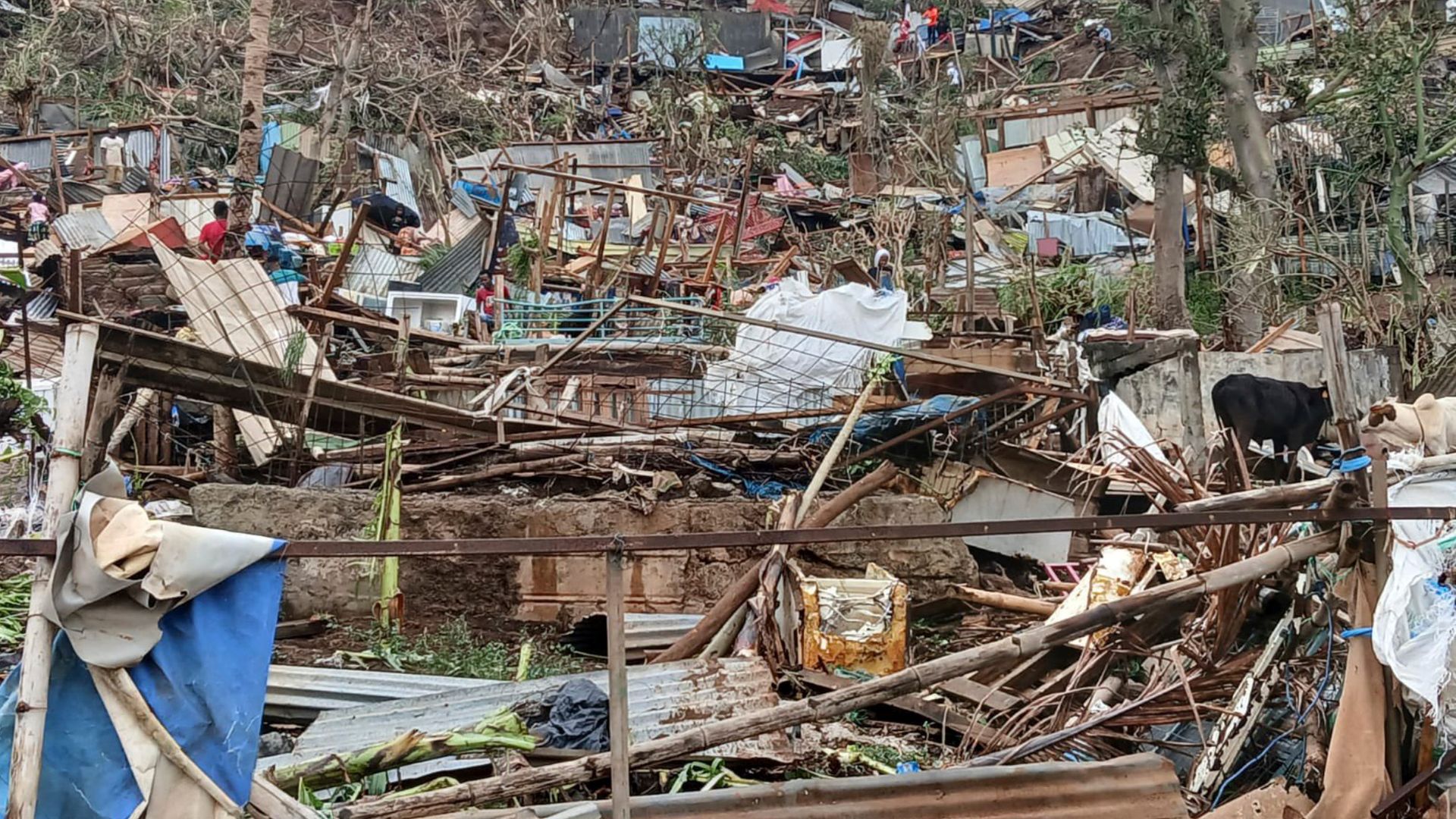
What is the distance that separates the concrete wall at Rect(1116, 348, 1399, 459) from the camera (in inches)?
393

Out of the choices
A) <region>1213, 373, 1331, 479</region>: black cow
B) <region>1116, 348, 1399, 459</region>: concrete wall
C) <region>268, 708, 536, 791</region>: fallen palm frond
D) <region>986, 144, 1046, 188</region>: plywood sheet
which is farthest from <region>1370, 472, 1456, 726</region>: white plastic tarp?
<region>986, 144, 1046, 188</region>: plywood sheet

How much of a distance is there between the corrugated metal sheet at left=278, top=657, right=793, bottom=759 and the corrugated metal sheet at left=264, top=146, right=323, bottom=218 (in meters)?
13.9

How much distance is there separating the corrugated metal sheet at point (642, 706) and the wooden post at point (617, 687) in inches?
69.5

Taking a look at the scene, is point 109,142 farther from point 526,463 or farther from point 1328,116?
point 1328,116

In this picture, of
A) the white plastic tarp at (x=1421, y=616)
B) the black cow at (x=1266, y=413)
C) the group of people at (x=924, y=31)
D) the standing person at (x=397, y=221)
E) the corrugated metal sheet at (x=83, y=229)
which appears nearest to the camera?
the white plastic tarp at (x=1421, y=616)

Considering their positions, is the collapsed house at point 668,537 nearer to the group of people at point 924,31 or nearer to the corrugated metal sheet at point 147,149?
the corrugated metal sheet at point 147,149

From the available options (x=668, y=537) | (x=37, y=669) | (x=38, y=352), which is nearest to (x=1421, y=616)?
(x=668, y=537)

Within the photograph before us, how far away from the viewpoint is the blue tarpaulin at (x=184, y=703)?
288cm

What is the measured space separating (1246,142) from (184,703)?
49.4 ft

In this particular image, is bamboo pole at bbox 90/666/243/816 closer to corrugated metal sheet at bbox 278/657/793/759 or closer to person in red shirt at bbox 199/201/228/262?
corrugated metal sheet at bbox 278/657/793/759

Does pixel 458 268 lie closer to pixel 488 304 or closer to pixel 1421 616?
pixel 488 304

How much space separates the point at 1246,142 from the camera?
1498cm

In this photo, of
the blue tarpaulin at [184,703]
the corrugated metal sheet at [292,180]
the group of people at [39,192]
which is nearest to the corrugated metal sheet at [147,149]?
the group of people at [39,192]

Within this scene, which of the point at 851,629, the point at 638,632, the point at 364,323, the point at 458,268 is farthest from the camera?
the point at 458,268
